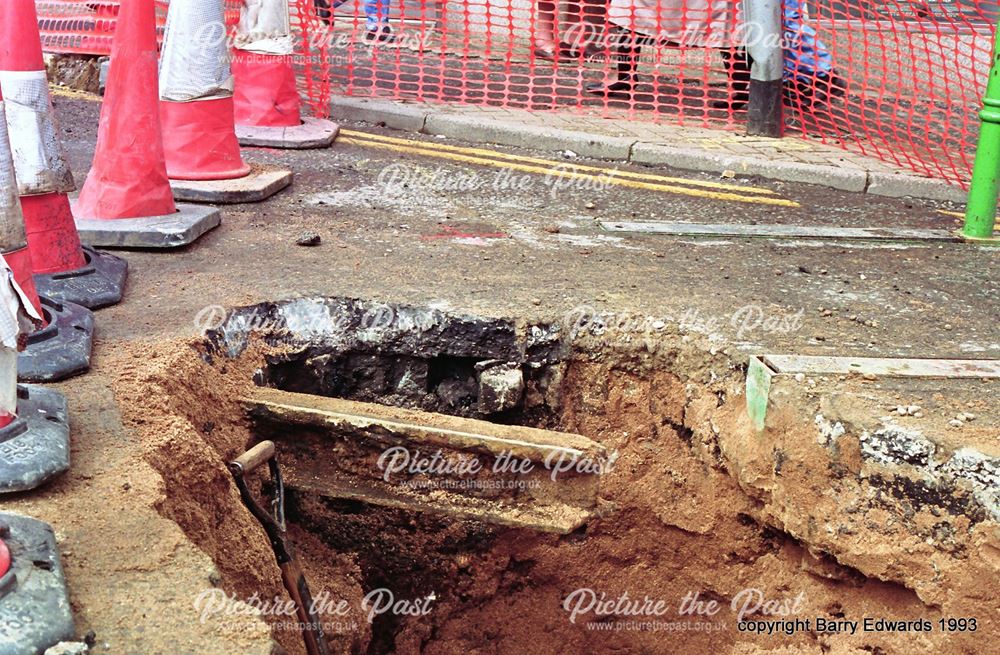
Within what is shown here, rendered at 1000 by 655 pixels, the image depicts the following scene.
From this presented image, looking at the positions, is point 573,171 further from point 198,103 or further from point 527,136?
point 198,103

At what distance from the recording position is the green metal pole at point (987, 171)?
5168 millimetres

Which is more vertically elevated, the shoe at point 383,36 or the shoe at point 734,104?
the shoe at point 383,36

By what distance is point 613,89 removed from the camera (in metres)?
8.59

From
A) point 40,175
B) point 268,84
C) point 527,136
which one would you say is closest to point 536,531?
point 40,175

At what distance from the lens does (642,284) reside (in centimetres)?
430

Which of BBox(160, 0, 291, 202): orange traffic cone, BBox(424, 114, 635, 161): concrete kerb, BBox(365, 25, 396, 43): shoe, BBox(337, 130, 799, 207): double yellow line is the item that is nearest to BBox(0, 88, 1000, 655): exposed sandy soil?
BBox(160, 0, 291, 202): orange traffic cone

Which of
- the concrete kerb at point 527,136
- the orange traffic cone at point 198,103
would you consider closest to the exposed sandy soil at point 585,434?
the orange traffic cone at point 198,103

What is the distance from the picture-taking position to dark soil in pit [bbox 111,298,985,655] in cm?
369

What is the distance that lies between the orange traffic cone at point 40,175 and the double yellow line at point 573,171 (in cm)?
308

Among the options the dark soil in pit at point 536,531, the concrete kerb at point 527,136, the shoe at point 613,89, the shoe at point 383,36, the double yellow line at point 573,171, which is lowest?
the dark soil in pit at point 536,531

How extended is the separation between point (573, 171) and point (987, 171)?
92.7 inches

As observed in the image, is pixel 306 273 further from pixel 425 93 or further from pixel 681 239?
pixel 425 93

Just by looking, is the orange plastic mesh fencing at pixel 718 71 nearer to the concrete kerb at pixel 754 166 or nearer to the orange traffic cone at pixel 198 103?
the concrete kerb at pixel 754 166

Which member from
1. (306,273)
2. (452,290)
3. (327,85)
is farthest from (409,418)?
(327,85)
